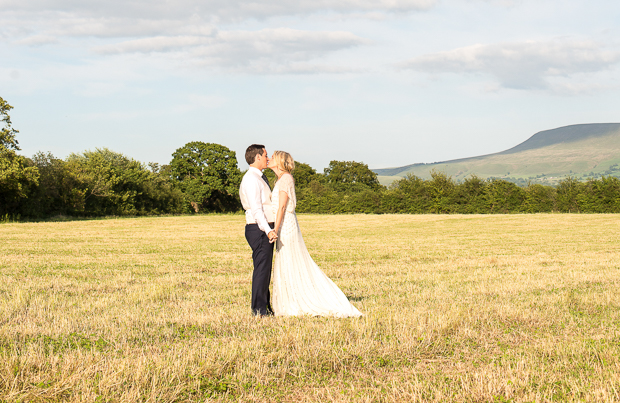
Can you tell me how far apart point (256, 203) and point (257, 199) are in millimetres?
67

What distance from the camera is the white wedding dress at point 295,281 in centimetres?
747

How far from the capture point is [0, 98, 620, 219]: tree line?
51844 mm

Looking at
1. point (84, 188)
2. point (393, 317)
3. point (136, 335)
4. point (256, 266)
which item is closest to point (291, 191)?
point (256, 266)

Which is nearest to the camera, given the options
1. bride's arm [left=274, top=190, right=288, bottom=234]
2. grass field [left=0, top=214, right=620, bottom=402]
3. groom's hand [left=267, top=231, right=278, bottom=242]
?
grass field [left=0, top=214, right=620, bottom=402]

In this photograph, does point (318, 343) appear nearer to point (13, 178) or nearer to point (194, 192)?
point (13, 178)

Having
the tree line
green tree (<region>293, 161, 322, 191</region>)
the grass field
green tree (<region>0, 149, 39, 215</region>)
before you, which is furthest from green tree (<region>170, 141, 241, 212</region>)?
the grass field

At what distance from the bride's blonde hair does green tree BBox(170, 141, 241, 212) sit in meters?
70.5

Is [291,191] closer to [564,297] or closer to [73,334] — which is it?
[73,334]

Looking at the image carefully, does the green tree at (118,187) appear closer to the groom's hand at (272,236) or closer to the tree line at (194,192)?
the tree line at (194,192)

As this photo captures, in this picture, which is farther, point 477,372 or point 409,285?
point 409,285

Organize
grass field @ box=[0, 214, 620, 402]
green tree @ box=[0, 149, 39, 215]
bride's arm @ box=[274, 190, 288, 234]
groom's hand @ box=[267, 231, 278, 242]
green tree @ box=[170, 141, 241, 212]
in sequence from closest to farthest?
grass field @ box=[0, 214, 620, 402] → groom's hand @ box=[267, 231, 278, 242] → bride's arm @ box=[274, 190, 288, 234] → green tree @ box=[0, 149, 39, 215] → green tree @ box=[170, 141, 241, 212]

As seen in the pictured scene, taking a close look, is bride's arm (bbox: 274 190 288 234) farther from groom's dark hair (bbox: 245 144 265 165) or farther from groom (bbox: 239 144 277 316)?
groom's dark hair (bbox: 245 144 265 165)

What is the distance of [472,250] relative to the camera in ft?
68.4

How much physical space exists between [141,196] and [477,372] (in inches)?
2863
